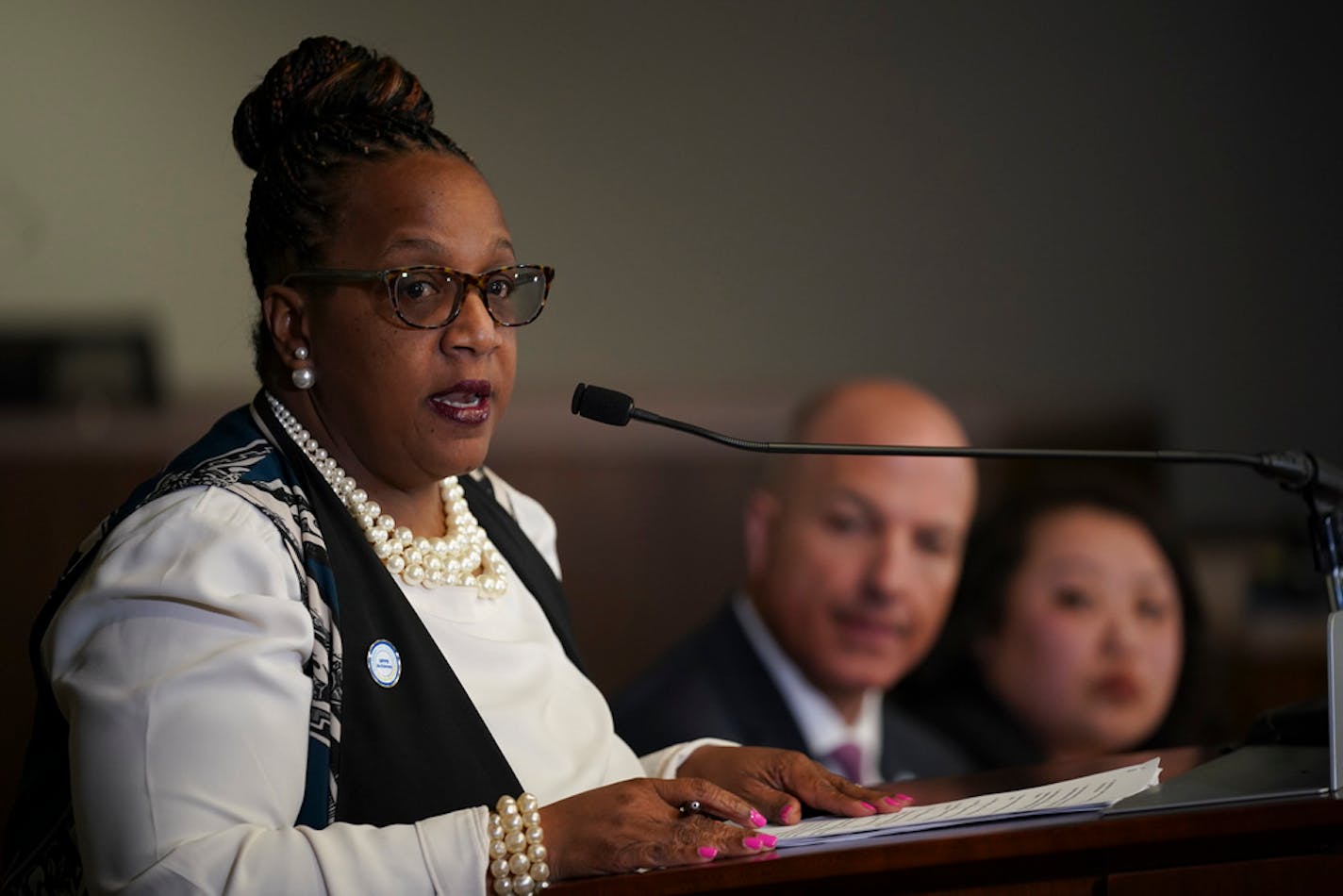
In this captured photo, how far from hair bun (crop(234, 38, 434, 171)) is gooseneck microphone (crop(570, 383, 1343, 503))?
40 centimetres

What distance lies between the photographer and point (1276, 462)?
1.48 metres

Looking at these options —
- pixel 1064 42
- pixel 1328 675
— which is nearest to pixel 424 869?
pixel 1328 675

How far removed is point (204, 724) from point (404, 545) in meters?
0.35

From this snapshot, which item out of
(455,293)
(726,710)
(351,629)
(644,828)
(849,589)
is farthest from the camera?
(849,589)

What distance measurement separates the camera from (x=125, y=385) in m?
2.91

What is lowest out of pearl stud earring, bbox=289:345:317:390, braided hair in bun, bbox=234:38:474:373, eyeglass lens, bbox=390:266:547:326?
pearl stud earring, bbox=289:345:317:390

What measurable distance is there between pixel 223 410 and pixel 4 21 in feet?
2.75

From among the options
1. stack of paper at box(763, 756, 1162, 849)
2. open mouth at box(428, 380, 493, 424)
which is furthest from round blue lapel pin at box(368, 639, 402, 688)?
stack of paper at box(763, 756, 1162, 849)

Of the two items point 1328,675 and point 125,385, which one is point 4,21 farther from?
point 1328,675

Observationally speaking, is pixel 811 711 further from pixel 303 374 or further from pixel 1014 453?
pixel 303 374

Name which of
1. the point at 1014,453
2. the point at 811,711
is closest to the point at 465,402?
the point at 1014,453

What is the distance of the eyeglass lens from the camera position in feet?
4.71

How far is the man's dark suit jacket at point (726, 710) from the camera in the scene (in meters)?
2.68

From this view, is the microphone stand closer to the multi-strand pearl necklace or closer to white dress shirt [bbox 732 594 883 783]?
the multi-strand pearl necklace
